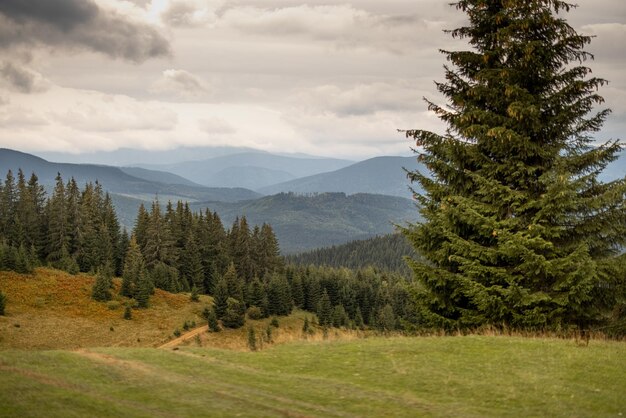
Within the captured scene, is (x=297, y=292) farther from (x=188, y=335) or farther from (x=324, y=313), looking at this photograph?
(x=188, y=335)

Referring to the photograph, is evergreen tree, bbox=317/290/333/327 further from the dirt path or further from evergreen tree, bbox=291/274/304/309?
the dirt path

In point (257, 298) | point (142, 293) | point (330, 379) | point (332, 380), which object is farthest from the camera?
point (257, 298)

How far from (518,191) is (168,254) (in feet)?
286

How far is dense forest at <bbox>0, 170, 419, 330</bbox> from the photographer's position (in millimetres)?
85062

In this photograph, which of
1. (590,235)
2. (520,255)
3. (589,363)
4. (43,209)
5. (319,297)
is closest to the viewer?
(589,363)

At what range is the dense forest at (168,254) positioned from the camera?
85062 millimetres

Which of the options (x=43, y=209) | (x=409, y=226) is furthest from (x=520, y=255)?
(x=43, y=209)

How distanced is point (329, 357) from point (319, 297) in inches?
3678

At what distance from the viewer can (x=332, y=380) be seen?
13359 mm

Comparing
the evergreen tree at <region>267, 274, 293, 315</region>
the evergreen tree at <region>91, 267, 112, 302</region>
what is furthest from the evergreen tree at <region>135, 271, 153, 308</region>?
the evergreen tree at <region>267, 274, 293, 315</region>

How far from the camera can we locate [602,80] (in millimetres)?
20828

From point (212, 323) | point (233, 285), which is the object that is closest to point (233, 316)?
point (212, 323)

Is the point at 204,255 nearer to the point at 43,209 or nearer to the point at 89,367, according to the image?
the point at 43,209

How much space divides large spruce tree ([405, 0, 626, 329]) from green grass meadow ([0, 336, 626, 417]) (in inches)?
133
